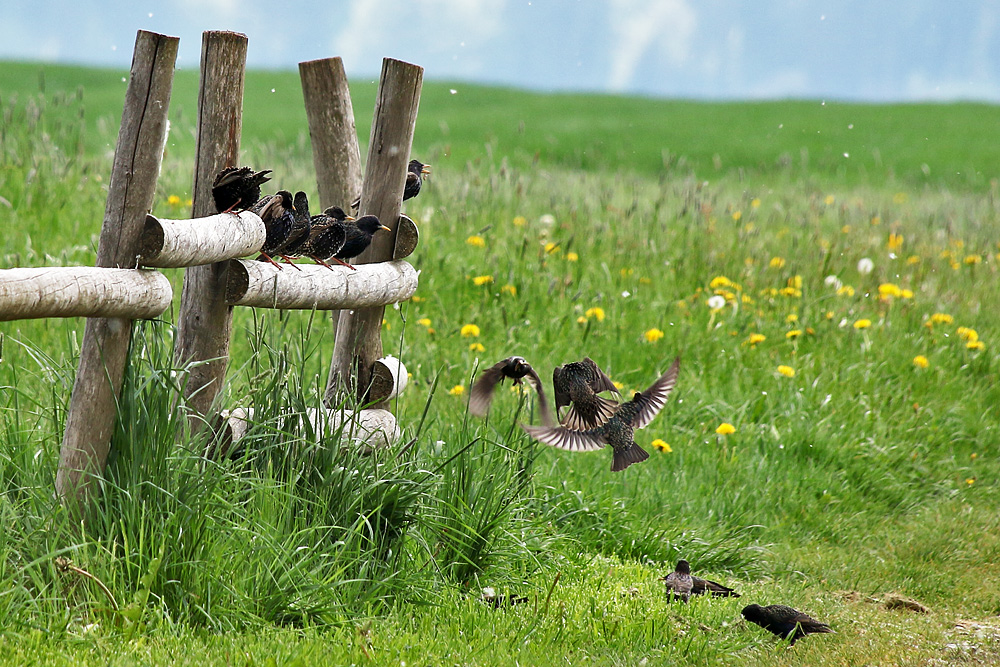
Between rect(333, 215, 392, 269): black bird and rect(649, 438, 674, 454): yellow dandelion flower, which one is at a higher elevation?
rect(333, 215, 392, 269): black bird

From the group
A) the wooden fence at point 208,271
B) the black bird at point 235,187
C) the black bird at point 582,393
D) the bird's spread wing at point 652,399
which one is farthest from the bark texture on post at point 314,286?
the bird's spread wing at point 652,399

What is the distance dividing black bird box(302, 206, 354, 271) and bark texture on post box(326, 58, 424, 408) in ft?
1.23

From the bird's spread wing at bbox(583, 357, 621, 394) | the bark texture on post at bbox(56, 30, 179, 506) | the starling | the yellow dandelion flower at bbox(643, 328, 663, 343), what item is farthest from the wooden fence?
the yellow dandelion flower at bbox(643, 328, 663, 343)

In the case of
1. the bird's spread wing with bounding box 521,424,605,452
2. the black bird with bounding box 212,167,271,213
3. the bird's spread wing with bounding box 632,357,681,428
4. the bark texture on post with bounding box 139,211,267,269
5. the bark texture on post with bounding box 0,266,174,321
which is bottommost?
the bird's spread wing with bounding box 521,424,605,452

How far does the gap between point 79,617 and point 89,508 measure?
1.18ft

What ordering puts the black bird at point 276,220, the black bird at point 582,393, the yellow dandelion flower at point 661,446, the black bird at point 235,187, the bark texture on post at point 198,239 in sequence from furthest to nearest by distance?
1. the yellow dandelion flower at point 661,446
2. the black bird at point 582,393
3. the black bird at point 276,220
4. the black bird at point 235,187
5. the bark texture on post at point 198,239

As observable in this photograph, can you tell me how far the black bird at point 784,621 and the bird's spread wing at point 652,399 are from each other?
870 mm

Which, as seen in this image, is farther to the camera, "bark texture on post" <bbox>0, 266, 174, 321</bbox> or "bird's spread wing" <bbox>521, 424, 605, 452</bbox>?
"bird's spread wing" <bbox>521, 424, 605, 452</bbox>

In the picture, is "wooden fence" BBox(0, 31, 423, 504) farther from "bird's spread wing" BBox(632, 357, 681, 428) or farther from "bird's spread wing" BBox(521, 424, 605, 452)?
"bird's spread wing" BBox(632, 357, 681, 428)

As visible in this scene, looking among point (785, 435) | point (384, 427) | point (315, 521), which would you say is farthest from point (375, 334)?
point (785, 435)

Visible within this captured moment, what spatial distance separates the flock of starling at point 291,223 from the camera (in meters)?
3.27

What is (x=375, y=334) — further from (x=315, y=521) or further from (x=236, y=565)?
(x=236, y=565)

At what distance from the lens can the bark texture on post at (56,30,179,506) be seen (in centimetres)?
300

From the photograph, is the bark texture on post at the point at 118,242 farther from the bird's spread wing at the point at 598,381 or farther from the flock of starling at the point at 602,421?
the bird's spread wing at the point at 598,381
